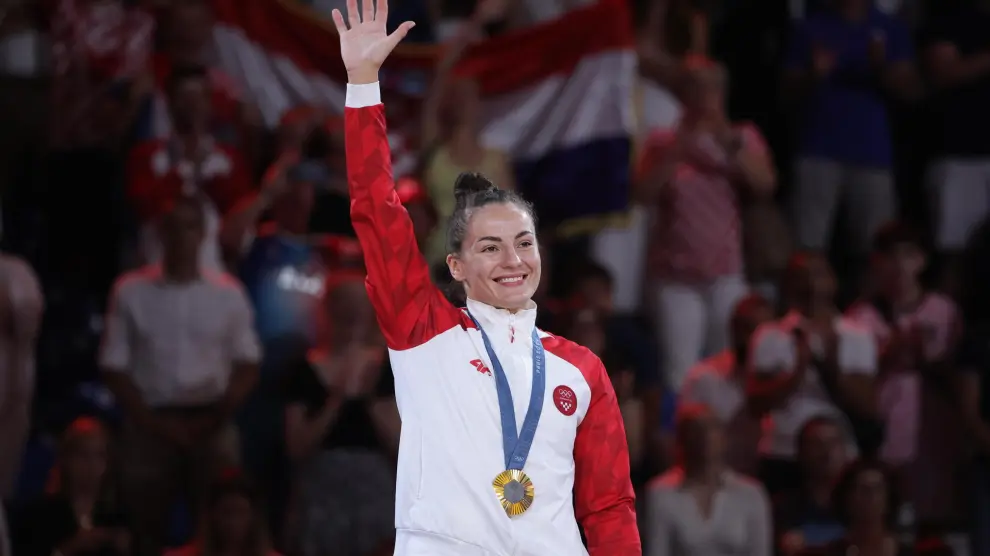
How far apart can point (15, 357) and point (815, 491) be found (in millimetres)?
3705

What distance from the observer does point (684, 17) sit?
29.3 ft

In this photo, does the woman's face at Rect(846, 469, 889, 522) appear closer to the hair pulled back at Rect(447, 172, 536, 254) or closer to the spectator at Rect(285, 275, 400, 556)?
the spectator at Rect(285, 275, 400, 556)

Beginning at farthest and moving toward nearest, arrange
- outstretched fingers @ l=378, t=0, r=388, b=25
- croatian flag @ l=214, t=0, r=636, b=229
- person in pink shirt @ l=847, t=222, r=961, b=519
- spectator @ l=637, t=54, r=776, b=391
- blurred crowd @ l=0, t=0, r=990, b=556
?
croatian flag @ l=214, t=0, r=636, b=229 → spectator @ l=637, t=54, r=776, b=391 → person in pink shirt @ l=847, t=222, r=961, b=519 → blurred crowd @ l=0, t=0, r=990, b=556 → outstretched fingers @ l=378, t=0, r=388, b=25

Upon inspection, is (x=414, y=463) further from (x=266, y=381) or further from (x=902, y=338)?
(x=902, y=338)

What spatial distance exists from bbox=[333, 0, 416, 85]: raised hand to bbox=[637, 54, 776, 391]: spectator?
14.7ft

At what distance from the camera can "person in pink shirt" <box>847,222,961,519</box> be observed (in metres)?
8.12

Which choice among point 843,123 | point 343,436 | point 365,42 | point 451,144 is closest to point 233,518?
point 343,436

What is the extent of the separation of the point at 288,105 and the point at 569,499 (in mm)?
5122

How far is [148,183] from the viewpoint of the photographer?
7.55 metres

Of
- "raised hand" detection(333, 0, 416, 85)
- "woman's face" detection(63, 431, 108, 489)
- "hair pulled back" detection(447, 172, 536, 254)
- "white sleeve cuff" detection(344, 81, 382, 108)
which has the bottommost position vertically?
"woman's face" detection(63, 431, 108, 489)

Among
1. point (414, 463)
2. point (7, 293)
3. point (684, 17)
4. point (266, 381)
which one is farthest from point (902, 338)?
point (414, 463)

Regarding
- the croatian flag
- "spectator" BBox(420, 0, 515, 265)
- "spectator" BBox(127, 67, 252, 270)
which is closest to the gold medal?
"spectator" BBox(127, 67, 252, 270)

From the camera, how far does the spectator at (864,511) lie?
721cm

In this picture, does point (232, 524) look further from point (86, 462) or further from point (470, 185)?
point (470, 185)
